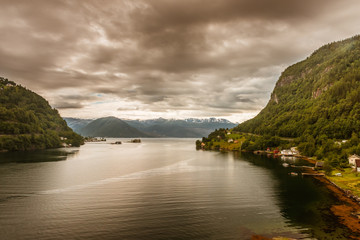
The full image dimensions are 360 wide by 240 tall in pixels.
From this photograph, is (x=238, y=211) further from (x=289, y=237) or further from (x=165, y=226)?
(x=165, y=226)

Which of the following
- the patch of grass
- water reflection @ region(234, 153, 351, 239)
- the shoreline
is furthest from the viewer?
the patch of grass

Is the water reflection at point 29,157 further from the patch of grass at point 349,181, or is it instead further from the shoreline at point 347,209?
the patch of grass at point 349,181

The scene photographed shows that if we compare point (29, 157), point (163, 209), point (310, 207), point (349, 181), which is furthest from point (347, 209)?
point (29, 157)

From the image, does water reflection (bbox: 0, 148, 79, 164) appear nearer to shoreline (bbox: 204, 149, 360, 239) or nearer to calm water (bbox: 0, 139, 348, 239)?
calm water (bbox: 0, 139, 348, 239)

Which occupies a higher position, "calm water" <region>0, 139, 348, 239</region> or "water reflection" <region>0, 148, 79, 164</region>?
"water reflection" <region>0, 148, 79, 164</region>

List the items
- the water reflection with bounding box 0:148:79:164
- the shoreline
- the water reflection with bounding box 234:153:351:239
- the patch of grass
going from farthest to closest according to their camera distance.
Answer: the water reflection with bounding box 0:148:79:164 < the patch of grass < the shoreline < the water reflection with bounding box 234:153:351:239

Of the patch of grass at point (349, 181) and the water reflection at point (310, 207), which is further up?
the patch of grass at point (349, 181)

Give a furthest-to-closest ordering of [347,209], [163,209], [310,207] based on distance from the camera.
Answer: [310,207], [163,209], [347,209]

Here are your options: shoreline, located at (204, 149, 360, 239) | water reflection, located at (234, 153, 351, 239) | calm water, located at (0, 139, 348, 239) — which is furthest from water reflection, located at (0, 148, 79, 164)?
shoreline, located at (204, 149, 360, 239)

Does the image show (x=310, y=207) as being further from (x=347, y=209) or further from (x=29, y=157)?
(x=29, y=157)

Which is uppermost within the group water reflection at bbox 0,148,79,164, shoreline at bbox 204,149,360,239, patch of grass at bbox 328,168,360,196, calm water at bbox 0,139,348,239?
patch of grass at bbox 328,168,360,196

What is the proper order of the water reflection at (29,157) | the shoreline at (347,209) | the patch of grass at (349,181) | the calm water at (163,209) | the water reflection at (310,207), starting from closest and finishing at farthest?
1. the calm water at (163,209)
2. the water reflection at (310,207)
3. the shoreline at (347,209)
4. the patch of grass at (349,181)
5. the water reflection at (29,157)

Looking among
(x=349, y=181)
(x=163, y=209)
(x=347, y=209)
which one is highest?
(x=349, y=181)

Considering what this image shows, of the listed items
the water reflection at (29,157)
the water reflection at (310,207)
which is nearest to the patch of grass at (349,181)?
the water reflection at (310,207)
